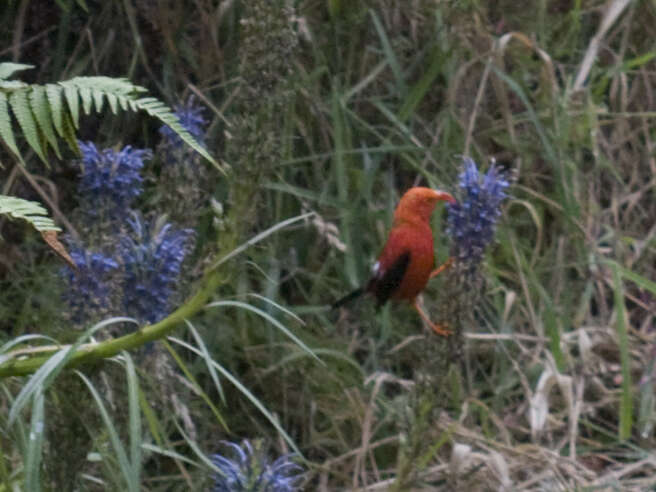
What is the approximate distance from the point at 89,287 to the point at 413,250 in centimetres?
84

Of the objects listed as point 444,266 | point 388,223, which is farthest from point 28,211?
point 388,223

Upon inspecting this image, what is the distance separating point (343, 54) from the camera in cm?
Result: 304

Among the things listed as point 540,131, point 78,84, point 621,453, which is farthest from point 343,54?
point 78,84

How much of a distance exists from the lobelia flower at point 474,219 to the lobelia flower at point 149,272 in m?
0.43

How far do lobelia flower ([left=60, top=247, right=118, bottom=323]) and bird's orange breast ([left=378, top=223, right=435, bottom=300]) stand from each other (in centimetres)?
79

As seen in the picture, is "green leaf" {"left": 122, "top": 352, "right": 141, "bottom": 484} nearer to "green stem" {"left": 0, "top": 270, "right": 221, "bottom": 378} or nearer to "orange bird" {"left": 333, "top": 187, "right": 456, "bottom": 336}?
"green stem" {"left": 0, "top": 270, "right": 221, "bottom": 378}

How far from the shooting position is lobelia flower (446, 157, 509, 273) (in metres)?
1.84

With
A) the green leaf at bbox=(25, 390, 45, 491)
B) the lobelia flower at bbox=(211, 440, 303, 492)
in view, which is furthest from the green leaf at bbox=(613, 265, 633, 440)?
the green leaf at bbox=(25, 390, 45, 491)

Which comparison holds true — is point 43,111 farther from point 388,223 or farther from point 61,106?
point 388,223

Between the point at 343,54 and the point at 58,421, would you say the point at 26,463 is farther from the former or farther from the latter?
the point at 343,54

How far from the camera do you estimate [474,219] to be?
6.13 feet

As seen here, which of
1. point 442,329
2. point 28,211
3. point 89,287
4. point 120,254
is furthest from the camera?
point 442,329

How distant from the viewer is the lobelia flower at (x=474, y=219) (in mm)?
1845

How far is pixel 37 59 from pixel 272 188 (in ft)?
2.04
